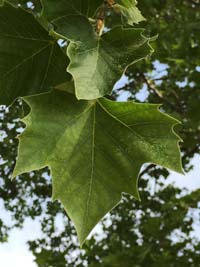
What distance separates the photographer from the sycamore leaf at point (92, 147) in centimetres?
135

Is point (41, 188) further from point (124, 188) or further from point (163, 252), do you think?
point (124, 188)

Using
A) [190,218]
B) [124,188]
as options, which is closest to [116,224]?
[190,218]

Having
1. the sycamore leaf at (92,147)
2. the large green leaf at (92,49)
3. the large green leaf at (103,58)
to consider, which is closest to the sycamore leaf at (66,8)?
the large green leaf at (92,49)

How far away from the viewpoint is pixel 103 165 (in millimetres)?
1440

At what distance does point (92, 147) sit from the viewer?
1.44 meters

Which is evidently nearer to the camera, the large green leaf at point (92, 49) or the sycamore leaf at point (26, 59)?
the large green leaf at point (92, 49)

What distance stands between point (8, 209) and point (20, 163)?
708cm

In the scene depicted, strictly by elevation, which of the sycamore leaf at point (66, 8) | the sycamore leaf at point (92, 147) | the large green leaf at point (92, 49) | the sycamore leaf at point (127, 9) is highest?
the sycamore leaf at point (127, 9)

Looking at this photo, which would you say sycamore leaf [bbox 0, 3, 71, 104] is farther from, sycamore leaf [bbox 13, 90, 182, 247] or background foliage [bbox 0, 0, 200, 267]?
background foliage [bbox 0, 0, 200, 267]

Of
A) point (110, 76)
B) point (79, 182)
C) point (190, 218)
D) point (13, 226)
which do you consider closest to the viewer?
point (110, 76)

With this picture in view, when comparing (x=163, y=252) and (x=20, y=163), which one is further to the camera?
(x=163, y=252)

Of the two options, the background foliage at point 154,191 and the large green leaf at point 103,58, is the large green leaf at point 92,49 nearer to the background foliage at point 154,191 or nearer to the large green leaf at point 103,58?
the large green leaf at point 103,58

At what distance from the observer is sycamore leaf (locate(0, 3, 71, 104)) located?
1.50 metres

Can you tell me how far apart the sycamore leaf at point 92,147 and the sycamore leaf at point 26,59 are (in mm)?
169
